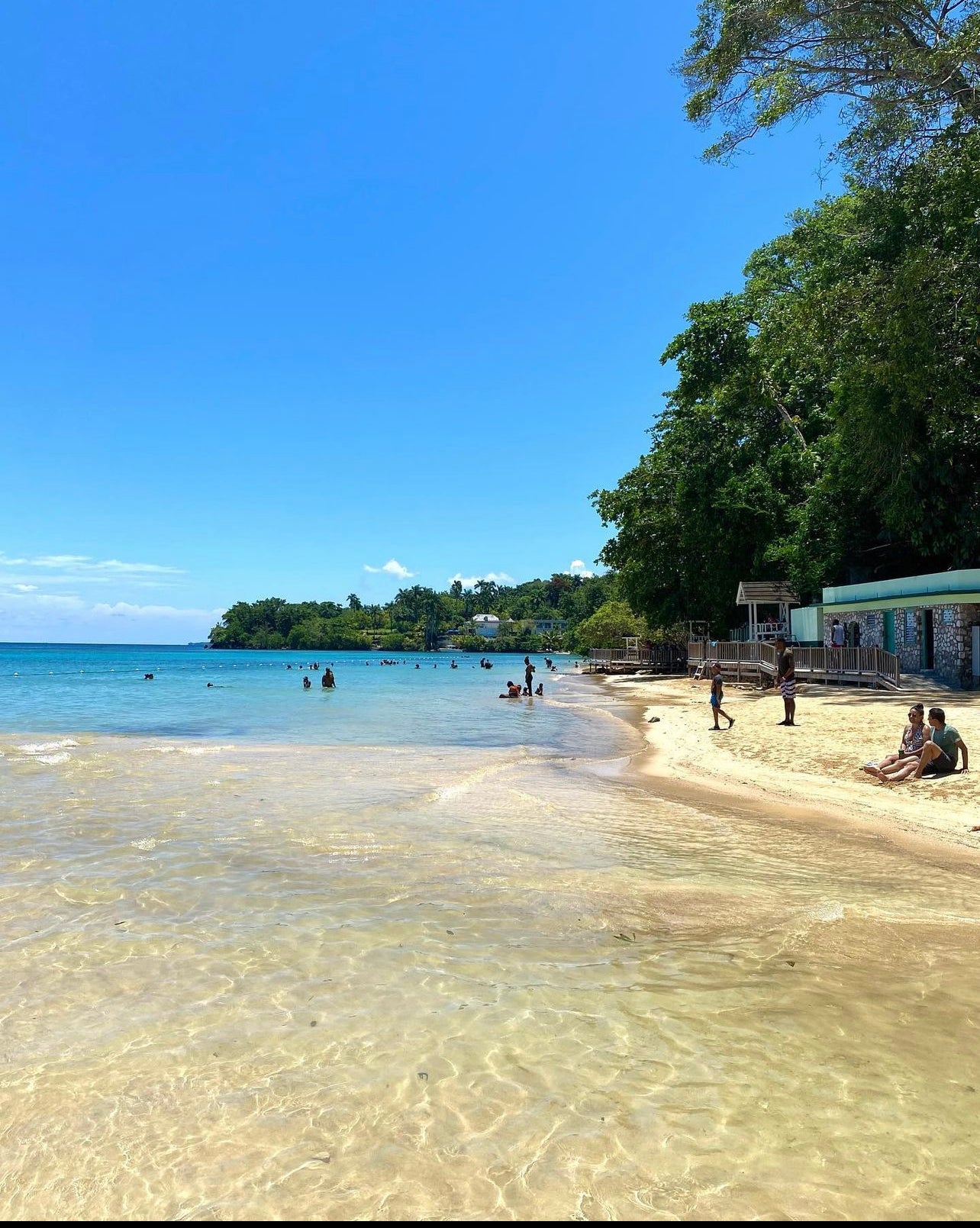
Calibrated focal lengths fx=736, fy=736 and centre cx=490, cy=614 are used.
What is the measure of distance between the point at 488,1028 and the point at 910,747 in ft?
33.5

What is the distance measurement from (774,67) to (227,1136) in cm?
2475

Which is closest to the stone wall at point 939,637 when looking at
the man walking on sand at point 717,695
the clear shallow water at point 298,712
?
the man walking on sand at point 717,695

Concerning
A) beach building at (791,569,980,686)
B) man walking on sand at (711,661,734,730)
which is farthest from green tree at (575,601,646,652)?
man walking on sand at (711,661,734,730)

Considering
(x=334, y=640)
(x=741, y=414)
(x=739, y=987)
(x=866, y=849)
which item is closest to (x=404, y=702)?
(x=741, y=414)

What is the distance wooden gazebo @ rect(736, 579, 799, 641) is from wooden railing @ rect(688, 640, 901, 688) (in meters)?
2.71

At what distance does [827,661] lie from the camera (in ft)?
94.3

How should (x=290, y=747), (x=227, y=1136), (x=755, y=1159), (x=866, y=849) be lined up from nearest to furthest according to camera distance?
1. (x=755, y=1159)
2. (x=227, y=1136)
3. (x=866, y=849)
4. (x=290, y=747)

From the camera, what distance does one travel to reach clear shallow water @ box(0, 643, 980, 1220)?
11.6 feet

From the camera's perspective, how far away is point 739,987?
542 centimetres

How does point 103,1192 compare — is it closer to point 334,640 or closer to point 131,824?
point 131,824

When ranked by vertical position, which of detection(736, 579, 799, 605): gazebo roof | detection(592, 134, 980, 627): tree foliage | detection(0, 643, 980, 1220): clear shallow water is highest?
detection(592, 134, 980, 627): tree foliage

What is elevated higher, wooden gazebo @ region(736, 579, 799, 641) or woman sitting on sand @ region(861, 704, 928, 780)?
wooden gazebo @ region(736, 579, 799, 641)

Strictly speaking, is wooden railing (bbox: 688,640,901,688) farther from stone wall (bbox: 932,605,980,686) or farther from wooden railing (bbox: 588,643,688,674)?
wooden railing (bbox: 588,643,688,674)

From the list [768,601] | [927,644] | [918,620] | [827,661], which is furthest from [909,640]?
[768,601]
